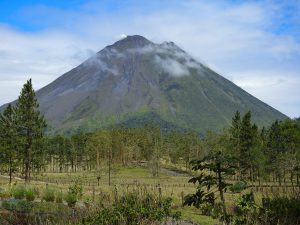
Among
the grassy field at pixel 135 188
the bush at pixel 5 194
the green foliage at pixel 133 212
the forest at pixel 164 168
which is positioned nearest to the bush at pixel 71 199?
the forest at pixel 164 168

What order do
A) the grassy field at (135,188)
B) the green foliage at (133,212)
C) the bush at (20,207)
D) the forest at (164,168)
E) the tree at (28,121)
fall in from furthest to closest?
the tree at (28,121), the bush at (20,207), the grassy field at (135,188), the forest at (164,168), the green foliage at (133,212)

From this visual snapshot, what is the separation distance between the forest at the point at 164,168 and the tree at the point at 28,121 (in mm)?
128

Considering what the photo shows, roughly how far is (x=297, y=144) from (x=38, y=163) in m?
42.8

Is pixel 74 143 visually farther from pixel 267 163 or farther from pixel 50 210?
pixel 50 210

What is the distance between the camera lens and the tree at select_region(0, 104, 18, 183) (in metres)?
55.1

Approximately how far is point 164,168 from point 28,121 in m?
77.7

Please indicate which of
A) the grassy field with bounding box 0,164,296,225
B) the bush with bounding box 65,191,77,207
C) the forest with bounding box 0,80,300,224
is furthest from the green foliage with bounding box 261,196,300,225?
the bush with bounding box 65,191,77,207

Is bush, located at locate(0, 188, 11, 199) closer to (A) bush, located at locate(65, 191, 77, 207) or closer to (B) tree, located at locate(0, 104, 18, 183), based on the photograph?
(A) bush, located at locate(65, 191, 77, 207)

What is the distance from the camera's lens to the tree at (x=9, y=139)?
2169 inches

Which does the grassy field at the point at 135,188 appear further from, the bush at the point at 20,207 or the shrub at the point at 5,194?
the shrub at the point at 5,194

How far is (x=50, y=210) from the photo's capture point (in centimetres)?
1891

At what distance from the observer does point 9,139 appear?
2258 inches

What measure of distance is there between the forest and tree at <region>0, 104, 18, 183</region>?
0.12 m

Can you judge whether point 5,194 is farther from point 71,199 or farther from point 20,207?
point 20,207
